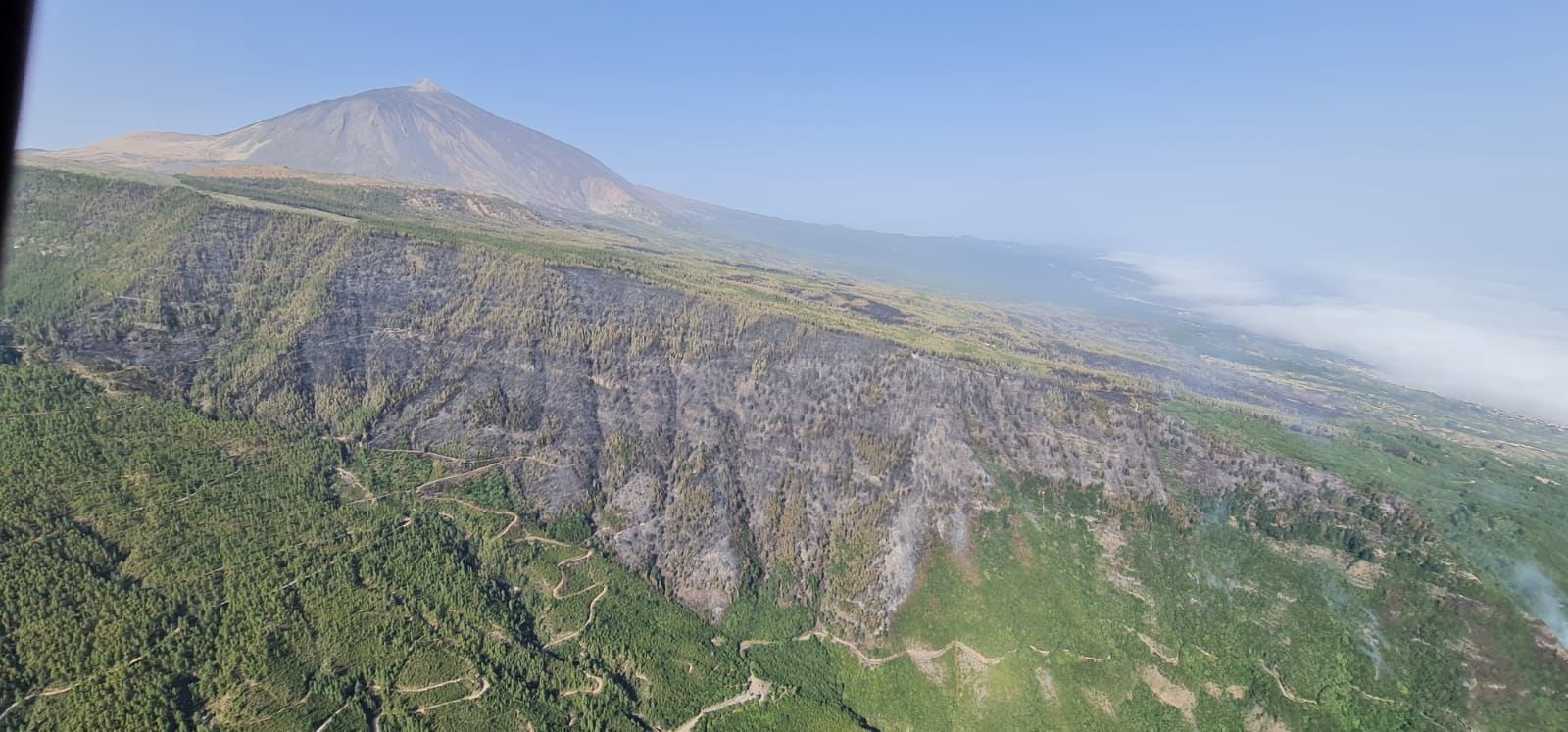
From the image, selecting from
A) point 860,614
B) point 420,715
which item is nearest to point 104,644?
point 420,715

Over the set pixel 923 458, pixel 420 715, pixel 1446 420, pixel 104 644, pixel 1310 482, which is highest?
pixel 1446 420

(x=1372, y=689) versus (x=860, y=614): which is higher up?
(x=1372, y=689)

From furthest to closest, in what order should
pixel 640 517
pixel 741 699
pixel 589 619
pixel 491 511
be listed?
pixel 640 517 < pixel 491 511 < pixel 589 619 < pixel 741 699

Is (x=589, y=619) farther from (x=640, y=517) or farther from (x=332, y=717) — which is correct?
(x=332, y=717)

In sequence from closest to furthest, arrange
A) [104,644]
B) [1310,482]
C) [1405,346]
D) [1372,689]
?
[104,644] < [1372,689] < [1310,482] < [1405,346]

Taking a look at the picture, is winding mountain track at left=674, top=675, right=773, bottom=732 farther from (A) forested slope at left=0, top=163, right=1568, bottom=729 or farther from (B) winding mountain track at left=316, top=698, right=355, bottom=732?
(B) winding mountain track at left=316, top=698, right=355, bottom=732

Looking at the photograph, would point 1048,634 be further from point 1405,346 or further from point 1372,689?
point 1405,346

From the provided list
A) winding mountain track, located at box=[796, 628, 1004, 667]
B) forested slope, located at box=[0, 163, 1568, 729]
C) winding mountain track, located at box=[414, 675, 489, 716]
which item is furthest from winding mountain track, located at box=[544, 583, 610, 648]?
winding mountain track, located at box=[796, 628, 1004, 667]

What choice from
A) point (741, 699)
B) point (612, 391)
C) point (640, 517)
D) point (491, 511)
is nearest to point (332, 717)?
point (491, 511)

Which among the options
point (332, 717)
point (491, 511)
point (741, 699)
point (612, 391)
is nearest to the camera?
point (332, 717)
